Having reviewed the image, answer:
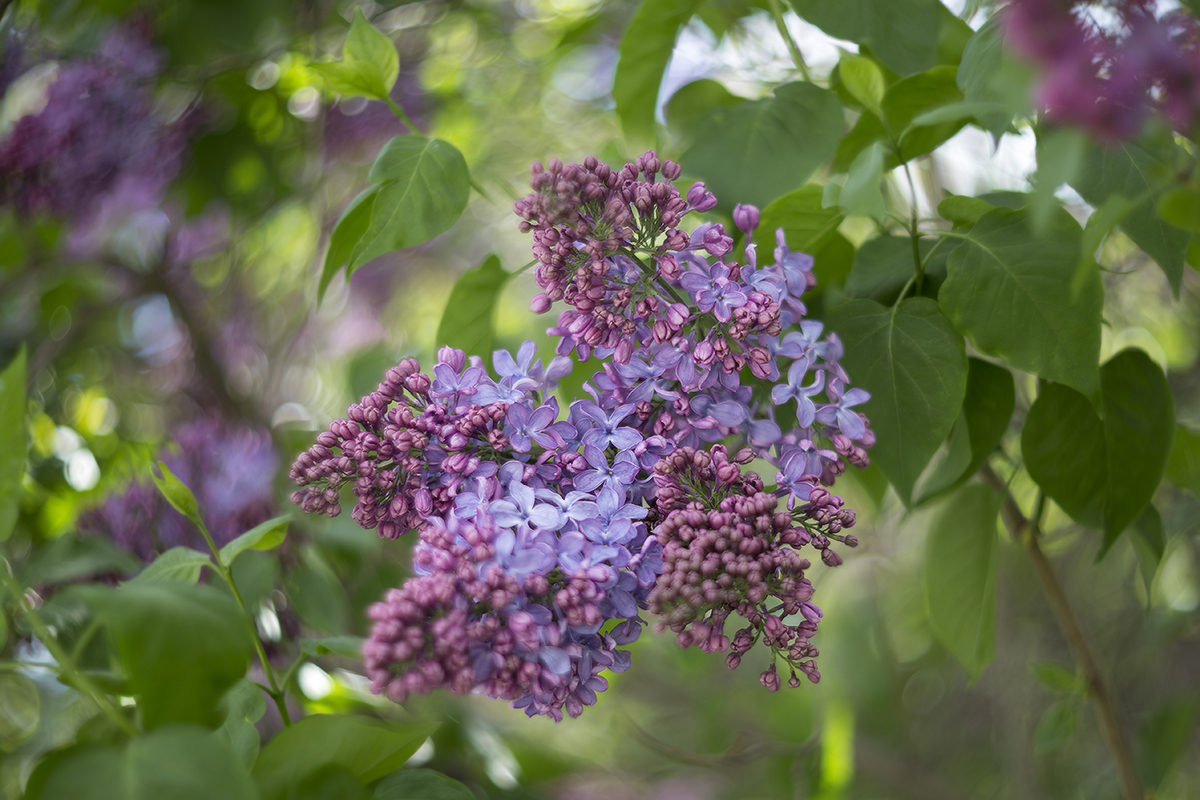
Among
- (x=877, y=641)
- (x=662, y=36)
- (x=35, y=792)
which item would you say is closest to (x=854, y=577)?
(x=877, y=641)

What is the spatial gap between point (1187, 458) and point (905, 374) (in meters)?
0.38

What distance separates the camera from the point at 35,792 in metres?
0.45

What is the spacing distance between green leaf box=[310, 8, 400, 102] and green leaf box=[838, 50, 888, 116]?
0.40 metres

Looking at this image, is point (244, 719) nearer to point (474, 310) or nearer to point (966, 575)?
point (474, 310)

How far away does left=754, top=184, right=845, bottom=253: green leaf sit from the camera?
2.03 ft

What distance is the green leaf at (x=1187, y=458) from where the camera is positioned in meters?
0.76

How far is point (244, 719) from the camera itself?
63cm

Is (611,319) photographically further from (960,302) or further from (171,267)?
(171,267)

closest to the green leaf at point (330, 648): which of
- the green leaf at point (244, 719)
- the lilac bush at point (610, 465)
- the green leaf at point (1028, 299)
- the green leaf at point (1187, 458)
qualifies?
the green leaf at point (244, 719)

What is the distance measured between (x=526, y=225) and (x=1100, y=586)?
5.80 ft

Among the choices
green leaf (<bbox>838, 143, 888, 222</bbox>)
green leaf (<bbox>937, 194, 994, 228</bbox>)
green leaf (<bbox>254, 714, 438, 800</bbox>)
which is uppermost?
green leaf (<bbox>838, 143, 888, 222</bbox>)

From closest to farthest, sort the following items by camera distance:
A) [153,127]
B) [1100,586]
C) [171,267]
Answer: [153,127] < [171,267] < [1100,586]

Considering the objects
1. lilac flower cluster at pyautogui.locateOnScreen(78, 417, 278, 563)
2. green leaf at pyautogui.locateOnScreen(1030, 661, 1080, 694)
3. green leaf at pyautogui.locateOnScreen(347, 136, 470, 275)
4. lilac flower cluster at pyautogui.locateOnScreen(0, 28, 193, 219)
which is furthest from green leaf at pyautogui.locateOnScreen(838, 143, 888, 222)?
lilac flower cluster at pyautogui.locateOnScreen(0, 28, 193, 219)

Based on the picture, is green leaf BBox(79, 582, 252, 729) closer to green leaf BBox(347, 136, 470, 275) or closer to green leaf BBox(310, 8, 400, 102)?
green leaf BBox(347, 136, 470, 275)
